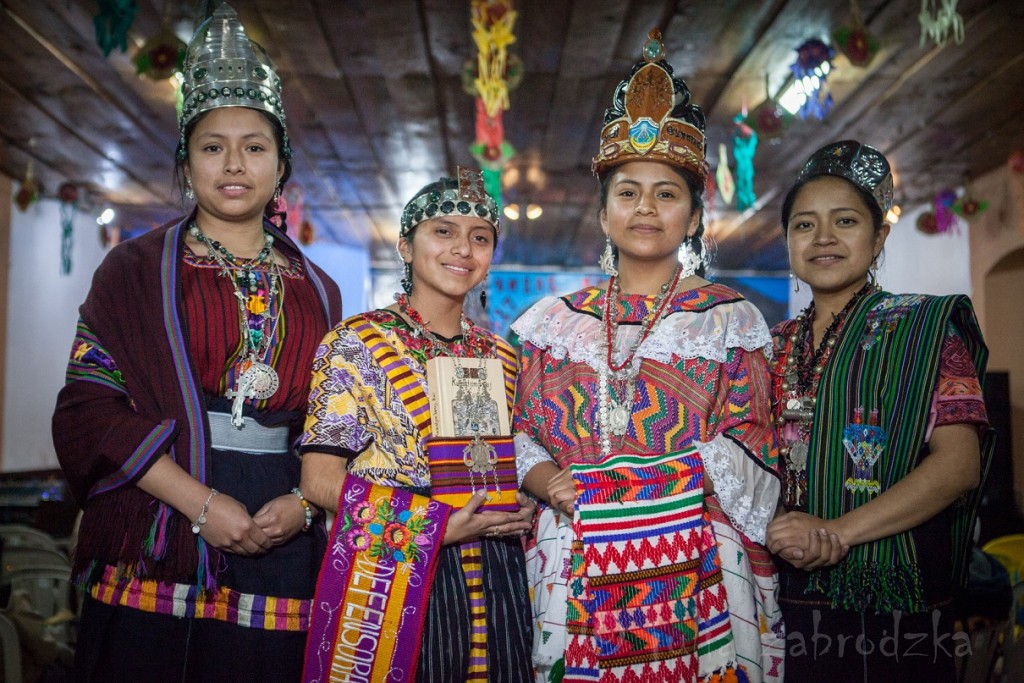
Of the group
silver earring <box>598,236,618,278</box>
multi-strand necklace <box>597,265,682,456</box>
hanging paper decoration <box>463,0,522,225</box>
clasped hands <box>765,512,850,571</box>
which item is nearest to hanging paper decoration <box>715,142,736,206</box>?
hanging paper decoration <box>463,0,522,225</box>

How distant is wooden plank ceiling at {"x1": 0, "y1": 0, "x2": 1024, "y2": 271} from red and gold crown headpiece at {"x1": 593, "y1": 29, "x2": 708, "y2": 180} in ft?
4.93

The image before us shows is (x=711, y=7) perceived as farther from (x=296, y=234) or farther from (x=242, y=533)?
(x=296, y=234)

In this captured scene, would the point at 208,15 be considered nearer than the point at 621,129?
No

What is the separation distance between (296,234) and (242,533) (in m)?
7.08

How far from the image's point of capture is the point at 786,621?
2.12 m

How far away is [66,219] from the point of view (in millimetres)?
7633

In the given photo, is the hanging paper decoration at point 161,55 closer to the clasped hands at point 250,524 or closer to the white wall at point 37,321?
the clasped hands at point 250,524

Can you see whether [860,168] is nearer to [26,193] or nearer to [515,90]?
[515,90]

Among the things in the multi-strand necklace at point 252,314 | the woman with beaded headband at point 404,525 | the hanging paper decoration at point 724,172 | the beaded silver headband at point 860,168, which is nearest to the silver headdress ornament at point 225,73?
the multi-strand necklace at point 252,314

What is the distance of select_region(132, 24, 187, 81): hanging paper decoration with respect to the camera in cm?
396

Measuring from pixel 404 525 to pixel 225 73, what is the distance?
1.23m

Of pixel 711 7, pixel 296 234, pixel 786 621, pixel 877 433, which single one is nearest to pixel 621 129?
pixel 877 433

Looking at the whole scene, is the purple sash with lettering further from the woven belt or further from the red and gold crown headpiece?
the red and gold crown headpiece

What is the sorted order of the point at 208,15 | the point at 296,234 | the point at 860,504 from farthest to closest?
the point at 296,234, the point at 208,15, the point at 860,504
